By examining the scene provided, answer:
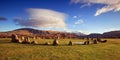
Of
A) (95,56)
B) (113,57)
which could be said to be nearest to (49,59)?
(95,56)

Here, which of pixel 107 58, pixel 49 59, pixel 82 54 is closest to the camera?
pixel 49 59

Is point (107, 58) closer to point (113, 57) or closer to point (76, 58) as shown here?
point (113, 57)

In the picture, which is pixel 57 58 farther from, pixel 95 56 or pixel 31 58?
pixel 95 56

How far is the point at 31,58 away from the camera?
38375mm

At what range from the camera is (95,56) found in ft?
138

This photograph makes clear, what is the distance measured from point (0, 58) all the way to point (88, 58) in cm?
1910

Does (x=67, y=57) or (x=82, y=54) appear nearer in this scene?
(x=67, y=57)

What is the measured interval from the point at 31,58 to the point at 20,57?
2.66 meters

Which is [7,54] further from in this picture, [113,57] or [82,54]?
[113,57]

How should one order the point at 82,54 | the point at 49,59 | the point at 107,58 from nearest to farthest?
1. the point at 49,59
2. the point at 107,58
3. the point at 82,54

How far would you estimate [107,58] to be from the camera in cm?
4044

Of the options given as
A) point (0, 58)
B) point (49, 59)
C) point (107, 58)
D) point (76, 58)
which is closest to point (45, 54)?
point (49, 59)

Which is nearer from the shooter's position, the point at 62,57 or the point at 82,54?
the point at 62,57

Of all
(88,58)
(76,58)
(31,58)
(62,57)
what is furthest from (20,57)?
(88,58)
